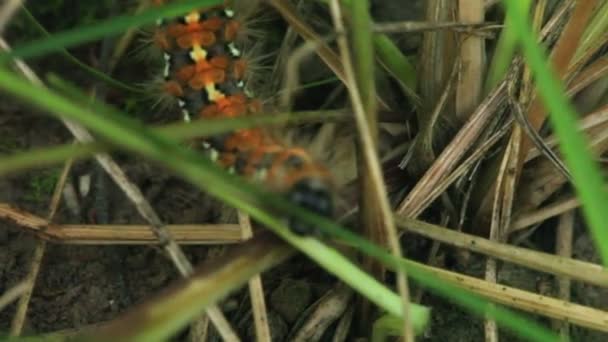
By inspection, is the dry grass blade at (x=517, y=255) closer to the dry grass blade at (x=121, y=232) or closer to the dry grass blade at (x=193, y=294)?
the dry grass blade at (x=121, y=232)

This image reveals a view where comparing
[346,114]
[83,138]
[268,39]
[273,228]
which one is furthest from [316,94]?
[273,228]

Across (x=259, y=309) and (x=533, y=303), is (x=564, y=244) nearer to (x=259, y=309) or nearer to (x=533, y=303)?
(x=533, y=303)

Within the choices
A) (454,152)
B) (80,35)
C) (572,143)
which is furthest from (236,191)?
(454,152)

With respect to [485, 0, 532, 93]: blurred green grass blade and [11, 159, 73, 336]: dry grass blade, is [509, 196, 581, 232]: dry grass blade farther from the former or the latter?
[11, 159, 73, 336]: dry grass blade

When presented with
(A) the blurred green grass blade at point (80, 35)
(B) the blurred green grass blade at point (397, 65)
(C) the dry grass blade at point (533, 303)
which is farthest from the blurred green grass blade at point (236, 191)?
(B) the blurred green grass blade at point (397, 65)

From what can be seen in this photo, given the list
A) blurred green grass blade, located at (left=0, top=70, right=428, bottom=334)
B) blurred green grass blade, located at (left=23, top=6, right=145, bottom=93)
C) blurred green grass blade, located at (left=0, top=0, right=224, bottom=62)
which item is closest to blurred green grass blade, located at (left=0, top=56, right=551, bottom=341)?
blurred green grass blade, located at (left=0, top=70, right=428, bottom=334)

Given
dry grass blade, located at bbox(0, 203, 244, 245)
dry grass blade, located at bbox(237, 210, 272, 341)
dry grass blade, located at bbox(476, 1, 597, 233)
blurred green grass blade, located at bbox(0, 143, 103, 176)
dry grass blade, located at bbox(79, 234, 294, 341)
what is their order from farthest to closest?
dry grass blade, located at bbox(0, 203, 244, 245) → dry grass blade, located at bbox(237, 210, 272, 341) → dry grass blade, located at bbox(476, 1, 597, 233) → blurred green grass blade, located at bbox(0, 143, 103, 176) → dry grass blade, located at bbox(79, 234, 294, 341)

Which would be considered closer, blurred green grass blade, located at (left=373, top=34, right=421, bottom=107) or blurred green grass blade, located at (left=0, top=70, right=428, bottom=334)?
blurred green grass blade, located at (left=0, top=70, right=428, bottom=334)
